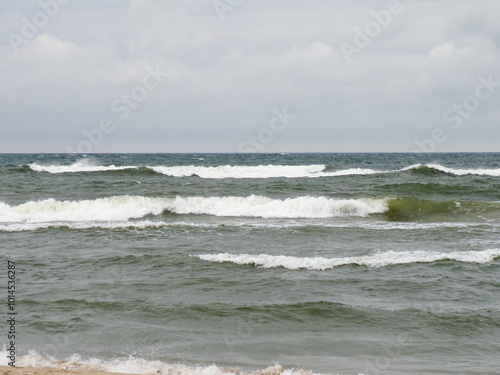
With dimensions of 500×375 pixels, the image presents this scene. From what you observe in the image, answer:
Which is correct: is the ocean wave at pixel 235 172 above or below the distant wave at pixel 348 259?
above

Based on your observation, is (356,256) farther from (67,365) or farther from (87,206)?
(87,206)

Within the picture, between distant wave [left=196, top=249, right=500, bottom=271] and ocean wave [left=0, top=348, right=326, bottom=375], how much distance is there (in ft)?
15.8

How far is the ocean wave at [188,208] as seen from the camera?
20.0m

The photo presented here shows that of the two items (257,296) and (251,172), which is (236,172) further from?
(257,296)

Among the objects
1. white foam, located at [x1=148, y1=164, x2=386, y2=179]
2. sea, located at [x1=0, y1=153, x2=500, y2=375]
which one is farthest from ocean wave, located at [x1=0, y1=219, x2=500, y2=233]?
white foam, located at [x1=148, y1=164, x2=386, y2=179]

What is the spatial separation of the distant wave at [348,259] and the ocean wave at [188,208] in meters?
9.08

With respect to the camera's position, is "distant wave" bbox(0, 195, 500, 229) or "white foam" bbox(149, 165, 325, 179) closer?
"distant wave" bbox(0, 195, 500, 229)

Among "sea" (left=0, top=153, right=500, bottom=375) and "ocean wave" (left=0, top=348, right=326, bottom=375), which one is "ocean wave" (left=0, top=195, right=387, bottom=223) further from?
"ocean wave" (left=0, top=348, right=326, bottom=375)

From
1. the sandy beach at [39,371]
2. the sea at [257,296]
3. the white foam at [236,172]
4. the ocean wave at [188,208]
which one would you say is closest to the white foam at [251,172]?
the white foam at [236,172]

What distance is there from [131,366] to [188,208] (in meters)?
16.2

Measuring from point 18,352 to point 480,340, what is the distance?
604cm

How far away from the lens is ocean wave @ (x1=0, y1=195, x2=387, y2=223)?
20.0 m

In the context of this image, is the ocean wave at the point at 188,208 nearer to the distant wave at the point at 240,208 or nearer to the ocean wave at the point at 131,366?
the distant wave at the point at 240,208

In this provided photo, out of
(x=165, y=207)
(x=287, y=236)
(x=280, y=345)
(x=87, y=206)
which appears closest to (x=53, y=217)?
(x=87, y=206)
